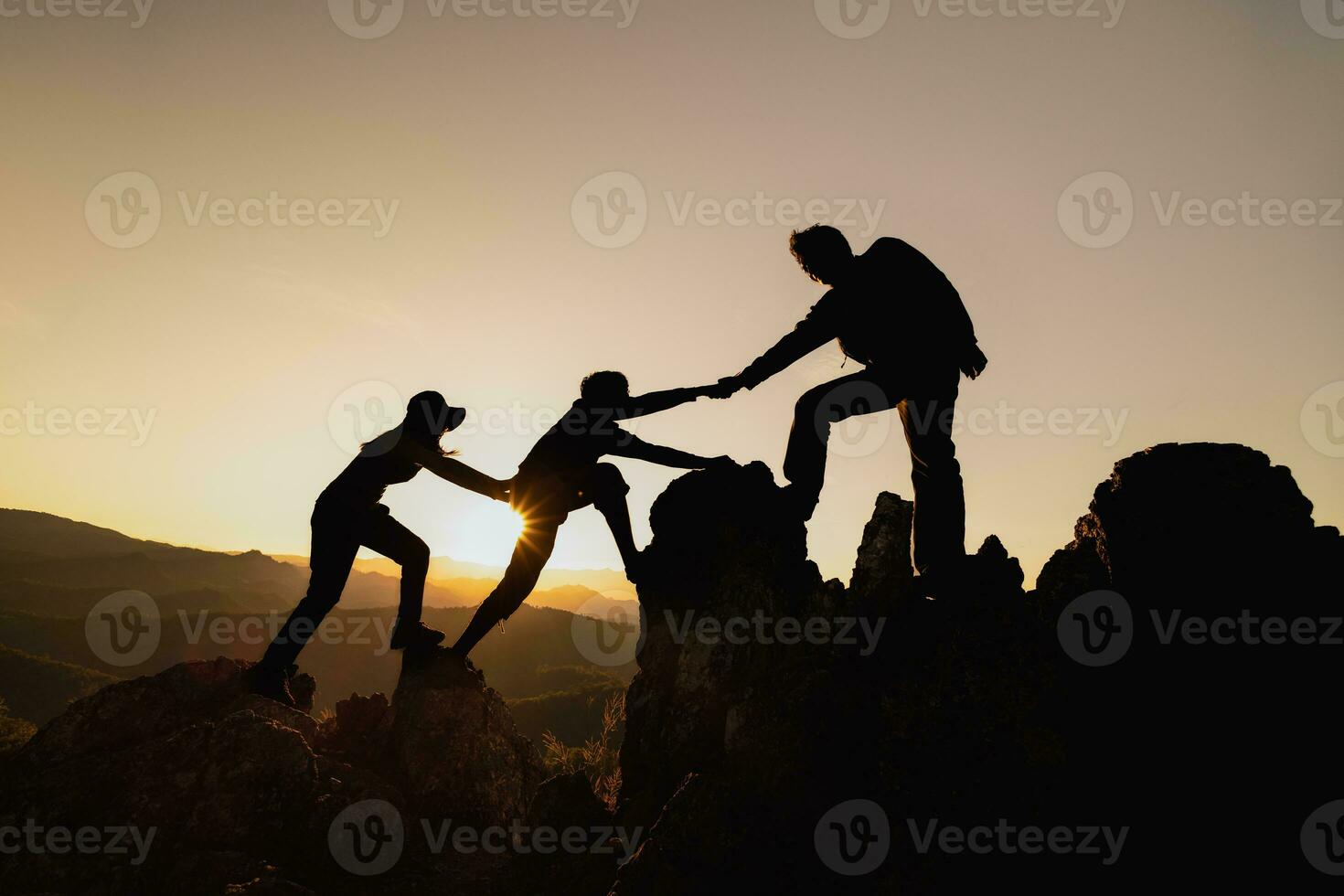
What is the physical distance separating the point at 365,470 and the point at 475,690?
8.30 ft

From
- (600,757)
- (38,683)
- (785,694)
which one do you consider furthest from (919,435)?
(38,683)

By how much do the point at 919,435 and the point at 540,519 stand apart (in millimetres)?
3616

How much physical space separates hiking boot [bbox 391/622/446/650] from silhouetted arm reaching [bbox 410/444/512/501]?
59.5 inches

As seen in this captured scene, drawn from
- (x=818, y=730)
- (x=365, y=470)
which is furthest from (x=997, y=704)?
(x=365, y=470)

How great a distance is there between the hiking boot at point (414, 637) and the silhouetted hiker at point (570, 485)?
1.43 ft

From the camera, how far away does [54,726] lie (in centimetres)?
600

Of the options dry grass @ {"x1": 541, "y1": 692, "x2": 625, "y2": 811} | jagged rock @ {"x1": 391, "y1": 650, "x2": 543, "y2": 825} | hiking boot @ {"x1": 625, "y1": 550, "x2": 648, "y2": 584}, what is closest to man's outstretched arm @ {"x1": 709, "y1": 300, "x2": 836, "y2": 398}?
hiking boot @ {"x1": 625, "y1": 550, "x2": 648, "y2": 584}

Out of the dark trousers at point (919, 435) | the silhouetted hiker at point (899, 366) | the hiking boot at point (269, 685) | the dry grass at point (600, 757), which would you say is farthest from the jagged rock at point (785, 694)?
the hiking boot at point (269, 685)

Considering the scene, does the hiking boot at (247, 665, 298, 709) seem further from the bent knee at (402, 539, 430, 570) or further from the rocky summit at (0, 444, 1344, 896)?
the bent knee at (402, 539, 430, 570)

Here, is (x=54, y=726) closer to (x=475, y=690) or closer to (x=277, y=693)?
(x=277, y=693)

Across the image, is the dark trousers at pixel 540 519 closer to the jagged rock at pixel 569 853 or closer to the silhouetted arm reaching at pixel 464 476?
the silhouetted arm reaching at pixel 464 476

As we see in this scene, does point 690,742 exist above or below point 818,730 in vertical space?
below

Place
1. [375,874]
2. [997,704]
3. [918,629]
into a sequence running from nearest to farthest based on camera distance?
[997,704] → [918,629] → [375,874]

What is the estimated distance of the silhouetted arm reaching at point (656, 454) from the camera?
6844 millimetres
